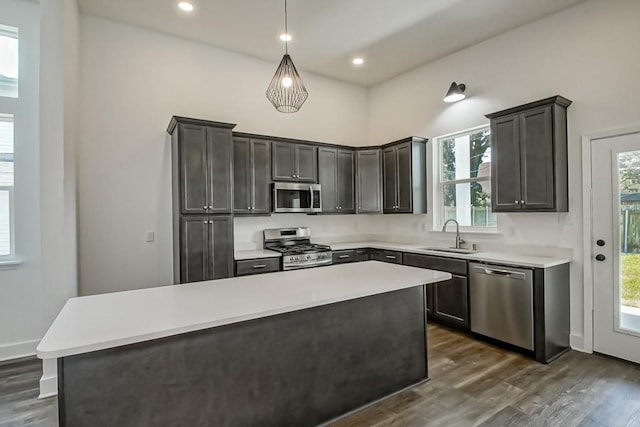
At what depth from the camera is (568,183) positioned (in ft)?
11.3

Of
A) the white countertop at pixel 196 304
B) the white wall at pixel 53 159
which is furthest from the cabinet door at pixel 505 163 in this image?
the white wall at pixel 53 159

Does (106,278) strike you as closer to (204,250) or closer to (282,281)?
(204,250)

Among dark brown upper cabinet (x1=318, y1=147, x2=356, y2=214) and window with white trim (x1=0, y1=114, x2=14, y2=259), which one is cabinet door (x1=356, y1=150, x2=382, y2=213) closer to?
dark brown upper cabinet (x1=318, y1=147, x2=356, y2=214)

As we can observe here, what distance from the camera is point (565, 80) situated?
3.50m

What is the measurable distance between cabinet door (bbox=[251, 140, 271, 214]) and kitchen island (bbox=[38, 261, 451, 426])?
1.87 meters

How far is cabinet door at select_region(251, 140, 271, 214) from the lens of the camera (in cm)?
438

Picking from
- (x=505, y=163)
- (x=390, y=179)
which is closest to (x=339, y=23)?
(x=390, y=179)

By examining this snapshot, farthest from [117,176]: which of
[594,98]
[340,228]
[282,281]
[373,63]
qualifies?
[594,98]

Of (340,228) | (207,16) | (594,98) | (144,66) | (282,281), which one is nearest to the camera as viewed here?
(282,281)

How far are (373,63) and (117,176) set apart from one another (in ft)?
12.2

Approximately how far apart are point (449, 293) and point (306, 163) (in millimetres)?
2529

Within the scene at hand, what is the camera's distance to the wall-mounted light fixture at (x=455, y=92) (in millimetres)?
4352

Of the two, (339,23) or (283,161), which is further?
(283,161)

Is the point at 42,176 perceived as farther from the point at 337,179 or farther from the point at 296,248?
the point at 337,179
